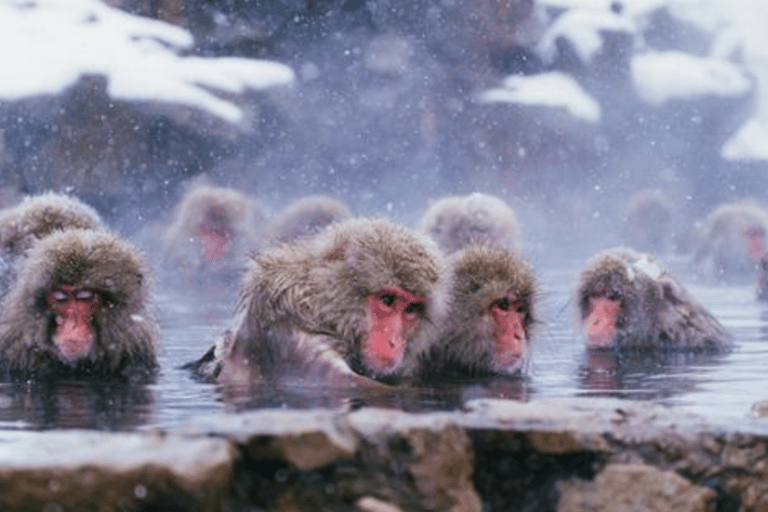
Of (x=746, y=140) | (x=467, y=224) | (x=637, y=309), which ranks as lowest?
(x=637, y=309)

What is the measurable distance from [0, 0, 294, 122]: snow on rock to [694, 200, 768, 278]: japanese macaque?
4360 millimetres

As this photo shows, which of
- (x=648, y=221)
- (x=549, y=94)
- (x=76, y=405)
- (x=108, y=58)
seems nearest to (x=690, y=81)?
(x=648, y=221)

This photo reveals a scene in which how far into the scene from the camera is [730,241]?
46.2ft

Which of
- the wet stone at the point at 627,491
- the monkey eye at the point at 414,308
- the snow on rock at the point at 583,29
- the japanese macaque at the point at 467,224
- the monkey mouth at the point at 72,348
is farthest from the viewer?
the snow on rock at the point at 583,29

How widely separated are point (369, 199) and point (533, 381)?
10800 mm

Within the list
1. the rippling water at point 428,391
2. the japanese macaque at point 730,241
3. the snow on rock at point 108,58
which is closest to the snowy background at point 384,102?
the snow on rock at point 108,58

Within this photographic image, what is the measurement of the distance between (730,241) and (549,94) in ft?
10.6

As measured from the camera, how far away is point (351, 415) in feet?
9.55

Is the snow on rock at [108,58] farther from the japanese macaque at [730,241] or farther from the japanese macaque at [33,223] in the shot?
the japanese macaque at [33,223]

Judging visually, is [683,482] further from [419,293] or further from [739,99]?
[739,99]

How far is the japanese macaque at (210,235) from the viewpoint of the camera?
39.0 ft

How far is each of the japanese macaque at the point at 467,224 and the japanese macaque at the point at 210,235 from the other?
2096 millimetres

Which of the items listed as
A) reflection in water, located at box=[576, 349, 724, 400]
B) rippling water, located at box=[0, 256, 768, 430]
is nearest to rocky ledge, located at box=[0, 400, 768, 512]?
rippling water, located at box=[0, 256, 768, 430]

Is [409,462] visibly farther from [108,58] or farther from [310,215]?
[108,58]
